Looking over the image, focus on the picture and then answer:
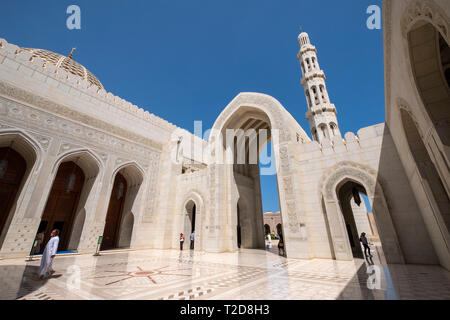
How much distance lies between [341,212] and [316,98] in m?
13.0

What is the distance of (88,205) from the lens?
1015cm

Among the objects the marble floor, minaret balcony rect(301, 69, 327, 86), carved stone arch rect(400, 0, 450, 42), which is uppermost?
minaret balcony rect(301, 69, 327, 86)

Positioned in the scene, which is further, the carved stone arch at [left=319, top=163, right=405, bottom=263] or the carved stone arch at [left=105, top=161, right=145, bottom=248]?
the carved stone arch at [left=105, top=161, right=145, bottom=248]

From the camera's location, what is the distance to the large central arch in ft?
26.6

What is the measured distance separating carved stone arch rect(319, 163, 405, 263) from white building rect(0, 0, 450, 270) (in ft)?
0.11

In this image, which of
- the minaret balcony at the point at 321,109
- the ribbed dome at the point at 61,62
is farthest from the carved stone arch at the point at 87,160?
the minaret balcony at the point at 321,109

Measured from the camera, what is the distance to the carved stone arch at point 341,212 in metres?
6.16

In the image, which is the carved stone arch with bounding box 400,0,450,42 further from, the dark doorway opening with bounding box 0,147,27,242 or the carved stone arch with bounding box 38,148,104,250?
the dark doorway opening with bounding box 0,147,27,242

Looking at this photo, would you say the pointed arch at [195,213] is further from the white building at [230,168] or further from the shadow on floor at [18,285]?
the shadow on floor at [18,285]

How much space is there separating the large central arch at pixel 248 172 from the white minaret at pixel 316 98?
18.6ft

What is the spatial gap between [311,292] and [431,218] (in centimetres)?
444

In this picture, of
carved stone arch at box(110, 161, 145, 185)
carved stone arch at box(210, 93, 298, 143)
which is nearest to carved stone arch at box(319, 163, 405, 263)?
carved stone arch at box(210, 93, 298, 143)
